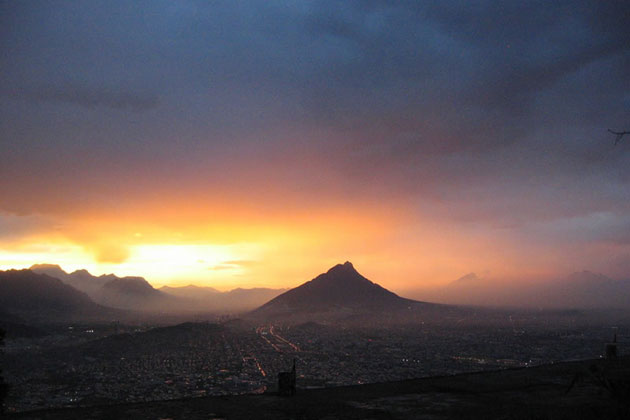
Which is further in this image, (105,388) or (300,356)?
(300,356)

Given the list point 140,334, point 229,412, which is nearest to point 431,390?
point 229,412

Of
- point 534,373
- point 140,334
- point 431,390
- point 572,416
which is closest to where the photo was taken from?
point 572,416

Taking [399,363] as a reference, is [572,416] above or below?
above

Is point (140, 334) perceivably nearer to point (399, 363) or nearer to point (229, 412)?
point (399, 363)

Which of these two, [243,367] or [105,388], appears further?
[243,367]

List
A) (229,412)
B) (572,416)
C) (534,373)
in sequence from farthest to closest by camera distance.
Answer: (534,373), (229,412), (572,416)

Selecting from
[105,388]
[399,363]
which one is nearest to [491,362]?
[399,363]

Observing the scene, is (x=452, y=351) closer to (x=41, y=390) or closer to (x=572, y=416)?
(x=41, y=390)
